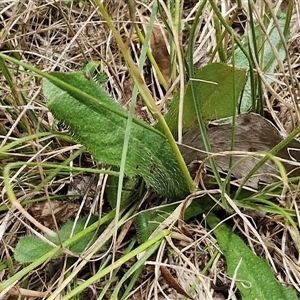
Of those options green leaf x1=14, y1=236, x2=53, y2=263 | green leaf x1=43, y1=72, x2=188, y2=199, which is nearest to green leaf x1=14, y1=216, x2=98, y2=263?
green leaf x1=14, y1=236, x2=53, y2=263

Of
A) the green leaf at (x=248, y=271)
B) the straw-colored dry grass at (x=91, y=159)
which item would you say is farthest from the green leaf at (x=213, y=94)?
the green leaf at (x=248, y=271)

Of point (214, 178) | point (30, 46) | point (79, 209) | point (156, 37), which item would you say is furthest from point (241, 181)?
point (30, 46)

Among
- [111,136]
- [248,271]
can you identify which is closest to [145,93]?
[111,136]

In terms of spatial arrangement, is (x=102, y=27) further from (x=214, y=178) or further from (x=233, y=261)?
(x=233, y=261)

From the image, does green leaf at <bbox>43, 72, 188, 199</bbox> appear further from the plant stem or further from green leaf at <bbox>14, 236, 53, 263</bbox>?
green leaf at <bbox>14, 236, 53, 263</bbox>

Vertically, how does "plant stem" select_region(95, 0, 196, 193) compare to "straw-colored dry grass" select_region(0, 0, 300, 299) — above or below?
above

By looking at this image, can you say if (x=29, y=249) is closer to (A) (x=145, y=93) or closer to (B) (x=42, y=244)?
(B) (x=42, y=244)
